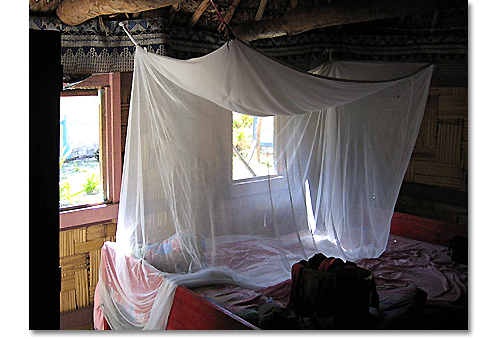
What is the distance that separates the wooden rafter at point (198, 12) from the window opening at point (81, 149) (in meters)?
0.74

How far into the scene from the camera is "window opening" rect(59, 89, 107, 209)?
3.37 metres

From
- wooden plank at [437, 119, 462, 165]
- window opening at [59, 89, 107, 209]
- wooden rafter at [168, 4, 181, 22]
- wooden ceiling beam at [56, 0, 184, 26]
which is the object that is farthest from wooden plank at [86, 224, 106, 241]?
wooden plank at [437, 119, 462, 165]

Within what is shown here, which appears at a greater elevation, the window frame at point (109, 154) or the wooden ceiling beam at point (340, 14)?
the wooden ceiling beam at point (340, 14)

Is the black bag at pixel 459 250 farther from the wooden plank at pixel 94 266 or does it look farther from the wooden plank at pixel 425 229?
the wooden plank at pixel 94 266

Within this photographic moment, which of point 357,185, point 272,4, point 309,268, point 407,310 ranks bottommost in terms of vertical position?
point 407,310

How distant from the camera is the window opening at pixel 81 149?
3.37 m

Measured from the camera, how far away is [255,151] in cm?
307

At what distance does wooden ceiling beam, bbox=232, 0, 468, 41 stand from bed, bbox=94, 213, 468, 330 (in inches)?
58.8

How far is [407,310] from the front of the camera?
2635mm

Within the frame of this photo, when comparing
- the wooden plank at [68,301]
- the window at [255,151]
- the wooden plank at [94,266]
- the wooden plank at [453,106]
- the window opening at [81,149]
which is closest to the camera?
the window at [255,151]

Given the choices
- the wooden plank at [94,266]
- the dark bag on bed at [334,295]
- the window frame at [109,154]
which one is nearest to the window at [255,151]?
the dark bag on bed at [334,295]
